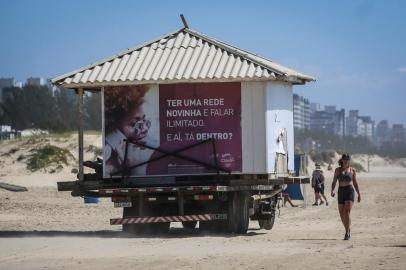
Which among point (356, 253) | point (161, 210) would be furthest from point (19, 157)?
point (356, 253)

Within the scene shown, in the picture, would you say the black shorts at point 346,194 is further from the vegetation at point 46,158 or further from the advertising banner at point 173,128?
the vegetation at point 46,158

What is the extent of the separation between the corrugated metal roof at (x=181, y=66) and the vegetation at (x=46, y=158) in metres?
34.1

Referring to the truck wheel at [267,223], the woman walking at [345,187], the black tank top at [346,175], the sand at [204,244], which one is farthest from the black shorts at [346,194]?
the truck wheel at [267,223]

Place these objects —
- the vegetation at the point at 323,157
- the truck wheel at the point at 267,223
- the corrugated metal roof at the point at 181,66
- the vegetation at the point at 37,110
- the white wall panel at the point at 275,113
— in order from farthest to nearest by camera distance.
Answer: the vegetation at the point at 37,110 → the vegetation at the point at 323,157 → the truck wheel at the point at 267,223 → the white wall panel at the point at 275,113 → the corrugated metal roof at the point at 181,66

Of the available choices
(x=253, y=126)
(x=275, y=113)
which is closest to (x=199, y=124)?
(x=253, y=126)

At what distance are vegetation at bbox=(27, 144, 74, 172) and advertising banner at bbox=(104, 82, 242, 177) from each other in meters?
34.7

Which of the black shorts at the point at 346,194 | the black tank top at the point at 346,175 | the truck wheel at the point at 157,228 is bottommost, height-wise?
the truck wheel at the point at 157,228

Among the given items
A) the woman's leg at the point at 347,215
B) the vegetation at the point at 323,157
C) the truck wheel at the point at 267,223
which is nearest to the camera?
the woman's leg at the point at 347,215

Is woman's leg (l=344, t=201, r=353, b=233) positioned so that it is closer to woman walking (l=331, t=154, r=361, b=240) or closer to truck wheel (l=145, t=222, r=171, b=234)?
woman walking (l=331, t=154, r=361, b=240)

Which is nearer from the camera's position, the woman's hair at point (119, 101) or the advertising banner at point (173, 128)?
the advertising banner at point (173, 128)

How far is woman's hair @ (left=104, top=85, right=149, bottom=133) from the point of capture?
21.8 m

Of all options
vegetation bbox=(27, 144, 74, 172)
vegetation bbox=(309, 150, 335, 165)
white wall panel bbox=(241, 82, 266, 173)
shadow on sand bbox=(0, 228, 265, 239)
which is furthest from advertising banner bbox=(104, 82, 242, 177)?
vegetation bbox=(309, 150, 335, 165)

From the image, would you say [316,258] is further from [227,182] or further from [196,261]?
[227,182]

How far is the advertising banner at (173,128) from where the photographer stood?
21.4m
